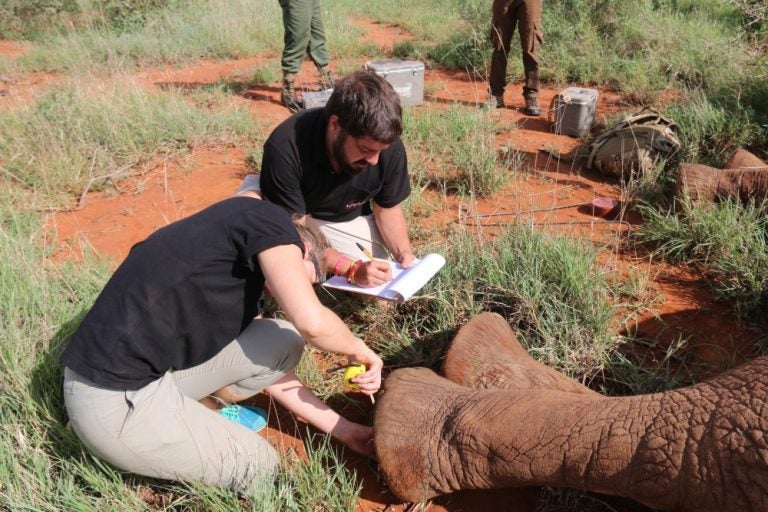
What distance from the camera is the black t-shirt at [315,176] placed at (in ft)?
8.27

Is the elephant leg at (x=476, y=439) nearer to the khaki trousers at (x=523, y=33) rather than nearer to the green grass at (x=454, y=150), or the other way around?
the green grass at (x=454, y=150)

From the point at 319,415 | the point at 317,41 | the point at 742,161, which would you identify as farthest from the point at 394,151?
the point at 317,41

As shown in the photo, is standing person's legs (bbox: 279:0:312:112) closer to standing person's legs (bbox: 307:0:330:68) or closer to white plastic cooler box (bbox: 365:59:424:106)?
standing person's legs (bbox: 307:0:330:68)

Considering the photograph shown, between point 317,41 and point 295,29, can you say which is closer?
point 295,29

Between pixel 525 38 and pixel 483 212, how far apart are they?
8.72ft

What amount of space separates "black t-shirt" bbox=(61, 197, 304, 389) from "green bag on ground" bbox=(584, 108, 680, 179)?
2.89m

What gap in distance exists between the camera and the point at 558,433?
172cm

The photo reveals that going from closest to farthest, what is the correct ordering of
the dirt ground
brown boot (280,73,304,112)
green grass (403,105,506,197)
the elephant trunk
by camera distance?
the elephant trunk
the dirt ground
green grass (403,105,506,197)
brown boot (280,73,304,112)

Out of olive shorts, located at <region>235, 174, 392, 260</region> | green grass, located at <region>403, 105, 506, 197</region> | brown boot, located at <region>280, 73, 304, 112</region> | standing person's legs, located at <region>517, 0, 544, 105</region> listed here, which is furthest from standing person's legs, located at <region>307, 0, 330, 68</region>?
olive shorts, located at <region>235, 174, 392, 260</region>

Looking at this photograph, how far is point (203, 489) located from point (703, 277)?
96.7 inches

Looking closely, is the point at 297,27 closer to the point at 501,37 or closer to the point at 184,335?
the point at 501,37

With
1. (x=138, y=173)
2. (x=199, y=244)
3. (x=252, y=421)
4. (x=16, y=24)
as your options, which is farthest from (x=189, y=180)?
(x=16, y=24)

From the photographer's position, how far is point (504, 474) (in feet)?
5.88

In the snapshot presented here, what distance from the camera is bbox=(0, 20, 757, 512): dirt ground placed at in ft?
7.50
